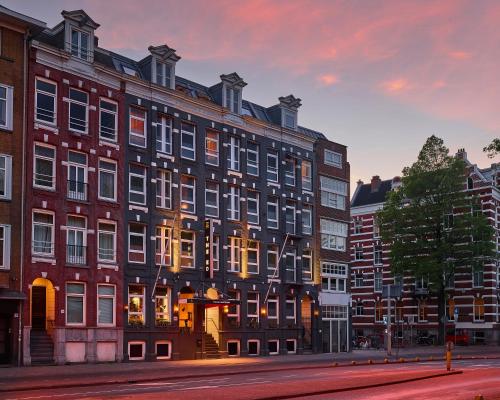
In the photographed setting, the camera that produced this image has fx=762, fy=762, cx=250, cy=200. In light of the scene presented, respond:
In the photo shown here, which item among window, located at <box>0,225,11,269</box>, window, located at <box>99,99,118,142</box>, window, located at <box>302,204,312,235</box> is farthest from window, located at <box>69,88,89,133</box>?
window, located at <box>302,204,312,235</box>

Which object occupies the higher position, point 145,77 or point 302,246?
point 145,77

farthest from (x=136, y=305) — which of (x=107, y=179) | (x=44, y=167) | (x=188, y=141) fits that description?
(x=188, y=141)

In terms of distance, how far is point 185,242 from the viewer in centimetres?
5244

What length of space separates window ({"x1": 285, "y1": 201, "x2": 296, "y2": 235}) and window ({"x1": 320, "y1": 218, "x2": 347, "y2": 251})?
421 centimetres

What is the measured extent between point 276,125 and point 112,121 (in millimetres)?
16563

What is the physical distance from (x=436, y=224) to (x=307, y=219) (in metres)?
16.7

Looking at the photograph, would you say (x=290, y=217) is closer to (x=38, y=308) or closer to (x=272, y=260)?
(x=272, y=260)

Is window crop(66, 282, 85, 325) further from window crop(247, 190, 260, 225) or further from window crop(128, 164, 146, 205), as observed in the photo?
window crop(247, 190, 260, 225)

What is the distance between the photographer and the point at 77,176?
45500mm

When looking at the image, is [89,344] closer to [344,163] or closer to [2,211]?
[2,211]

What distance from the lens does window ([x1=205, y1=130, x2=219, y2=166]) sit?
180 ft

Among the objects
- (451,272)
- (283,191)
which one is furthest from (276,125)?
(451,272)

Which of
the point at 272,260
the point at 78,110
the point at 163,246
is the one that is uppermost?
the point at 78,110

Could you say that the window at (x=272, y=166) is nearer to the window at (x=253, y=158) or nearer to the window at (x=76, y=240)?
the window at (x=253, y=158)
